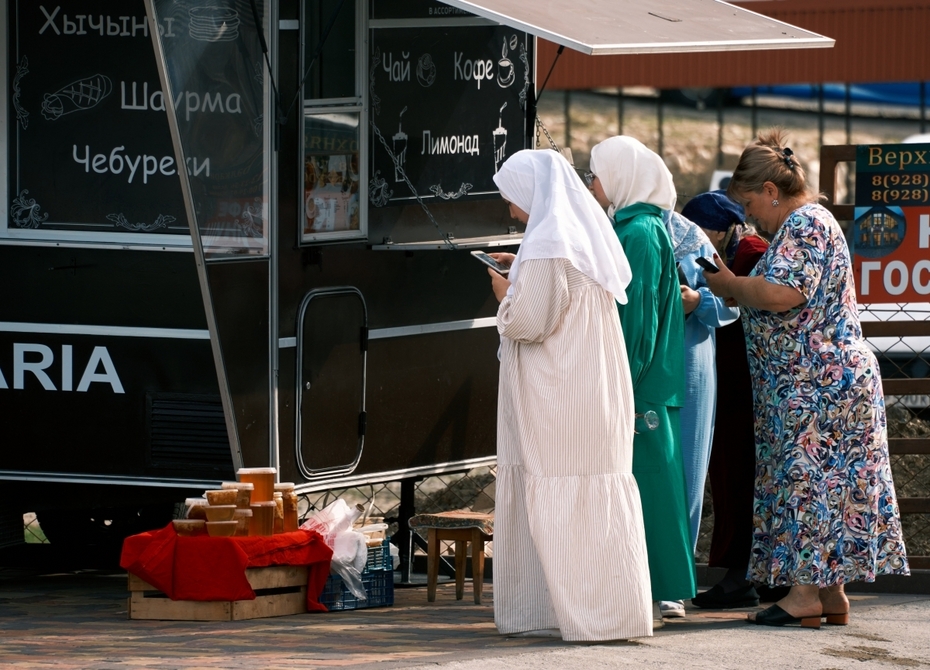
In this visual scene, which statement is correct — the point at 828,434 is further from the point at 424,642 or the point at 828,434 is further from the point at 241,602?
the point at 241,602

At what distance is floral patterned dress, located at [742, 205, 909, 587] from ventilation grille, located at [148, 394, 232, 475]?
88.3 inches

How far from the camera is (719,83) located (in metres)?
21.1

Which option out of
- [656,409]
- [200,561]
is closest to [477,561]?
[200,561]

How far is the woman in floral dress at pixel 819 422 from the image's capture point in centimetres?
547

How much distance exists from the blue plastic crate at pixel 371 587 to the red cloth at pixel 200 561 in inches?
11.5

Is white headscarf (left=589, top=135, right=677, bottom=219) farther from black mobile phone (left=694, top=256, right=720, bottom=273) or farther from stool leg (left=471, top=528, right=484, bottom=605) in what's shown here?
stool leg (left=471, top=528, right=484, bottom=605)

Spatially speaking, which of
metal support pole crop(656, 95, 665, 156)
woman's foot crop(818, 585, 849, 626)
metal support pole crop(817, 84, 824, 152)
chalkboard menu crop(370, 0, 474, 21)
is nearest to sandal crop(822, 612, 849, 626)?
woman's foot crop(818, 585, 849, 626)

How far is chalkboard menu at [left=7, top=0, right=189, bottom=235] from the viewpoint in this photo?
6371 mm

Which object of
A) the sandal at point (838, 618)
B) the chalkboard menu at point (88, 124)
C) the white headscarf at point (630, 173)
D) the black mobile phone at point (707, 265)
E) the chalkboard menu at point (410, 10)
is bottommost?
the sandal at point (838, 618)

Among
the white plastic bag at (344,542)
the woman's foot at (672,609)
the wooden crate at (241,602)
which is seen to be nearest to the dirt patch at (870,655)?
the woman's foot at (672,609)

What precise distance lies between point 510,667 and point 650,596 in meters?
0.67

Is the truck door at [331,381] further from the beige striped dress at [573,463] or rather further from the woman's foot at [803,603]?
the woman's foot at [803,603]

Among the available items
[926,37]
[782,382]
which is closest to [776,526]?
[782,382]

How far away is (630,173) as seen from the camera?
550cm
